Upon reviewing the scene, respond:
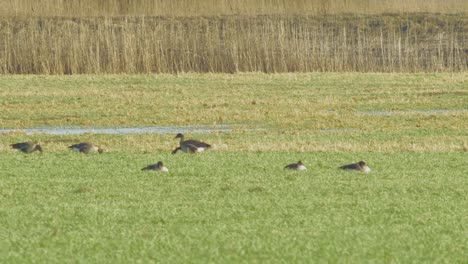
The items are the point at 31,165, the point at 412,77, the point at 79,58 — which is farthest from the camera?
the point at 79,58

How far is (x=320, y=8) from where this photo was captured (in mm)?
48812

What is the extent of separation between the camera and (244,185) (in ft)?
44.8

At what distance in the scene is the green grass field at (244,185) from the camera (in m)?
9.89

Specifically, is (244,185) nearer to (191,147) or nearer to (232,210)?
(232,210)

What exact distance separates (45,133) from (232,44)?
16566 mm

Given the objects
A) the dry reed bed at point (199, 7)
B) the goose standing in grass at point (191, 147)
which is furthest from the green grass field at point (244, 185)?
the dry reed bed at point (199, 7)

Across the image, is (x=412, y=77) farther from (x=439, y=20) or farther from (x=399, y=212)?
(x=399, y=212)

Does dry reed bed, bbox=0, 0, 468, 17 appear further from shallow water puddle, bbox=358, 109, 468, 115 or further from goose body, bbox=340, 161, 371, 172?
goose body, bbox=340, 161, 371, 172

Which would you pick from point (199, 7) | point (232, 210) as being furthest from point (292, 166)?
point (199, 7)

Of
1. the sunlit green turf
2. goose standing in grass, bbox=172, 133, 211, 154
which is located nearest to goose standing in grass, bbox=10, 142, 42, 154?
the sunlit green turf

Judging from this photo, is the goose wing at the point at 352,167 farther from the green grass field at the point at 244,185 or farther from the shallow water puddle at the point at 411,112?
the shallow water puddle at the point at 411,112

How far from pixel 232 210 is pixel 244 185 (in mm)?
1958

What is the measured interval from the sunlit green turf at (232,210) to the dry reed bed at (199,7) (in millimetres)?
31183

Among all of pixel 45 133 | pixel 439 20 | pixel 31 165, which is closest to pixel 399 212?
pixel 31 165
